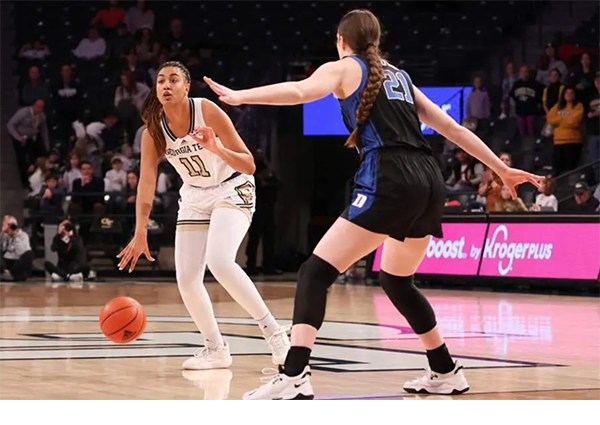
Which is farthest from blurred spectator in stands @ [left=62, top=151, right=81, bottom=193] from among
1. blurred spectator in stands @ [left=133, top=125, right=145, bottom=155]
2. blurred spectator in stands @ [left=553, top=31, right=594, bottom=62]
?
blurred spectator in stands @ [left=553, top=31, right=594, bottom=62]

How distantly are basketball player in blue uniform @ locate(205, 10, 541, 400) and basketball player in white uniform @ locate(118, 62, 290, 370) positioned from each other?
1.40 meters

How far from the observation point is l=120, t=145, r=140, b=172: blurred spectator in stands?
67.6 ft

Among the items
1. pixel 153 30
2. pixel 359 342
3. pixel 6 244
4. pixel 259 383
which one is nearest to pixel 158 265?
pixel 6 244

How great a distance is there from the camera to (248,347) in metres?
8.70

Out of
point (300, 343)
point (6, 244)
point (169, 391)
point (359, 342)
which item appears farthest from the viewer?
point (6, 244)

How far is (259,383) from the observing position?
6555 mm

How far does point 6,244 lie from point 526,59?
36.5ft

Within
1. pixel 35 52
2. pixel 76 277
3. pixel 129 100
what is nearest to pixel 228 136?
pixel 76 277

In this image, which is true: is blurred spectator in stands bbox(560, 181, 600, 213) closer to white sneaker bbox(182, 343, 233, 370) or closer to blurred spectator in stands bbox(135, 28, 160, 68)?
blurred spectator in stands bbox(135, 28, 160, 68)

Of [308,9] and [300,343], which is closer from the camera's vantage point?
[300,343]

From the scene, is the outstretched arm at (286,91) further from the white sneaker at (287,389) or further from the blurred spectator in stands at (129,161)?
the blurred spectator in stands at (129,161)

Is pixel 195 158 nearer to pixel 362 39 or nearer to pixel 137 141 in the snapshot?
pixel 362 39

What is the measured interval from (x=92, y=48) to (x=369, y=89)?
18482mm

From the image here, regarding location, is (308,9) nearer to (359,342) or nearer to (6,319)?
(6,319)
